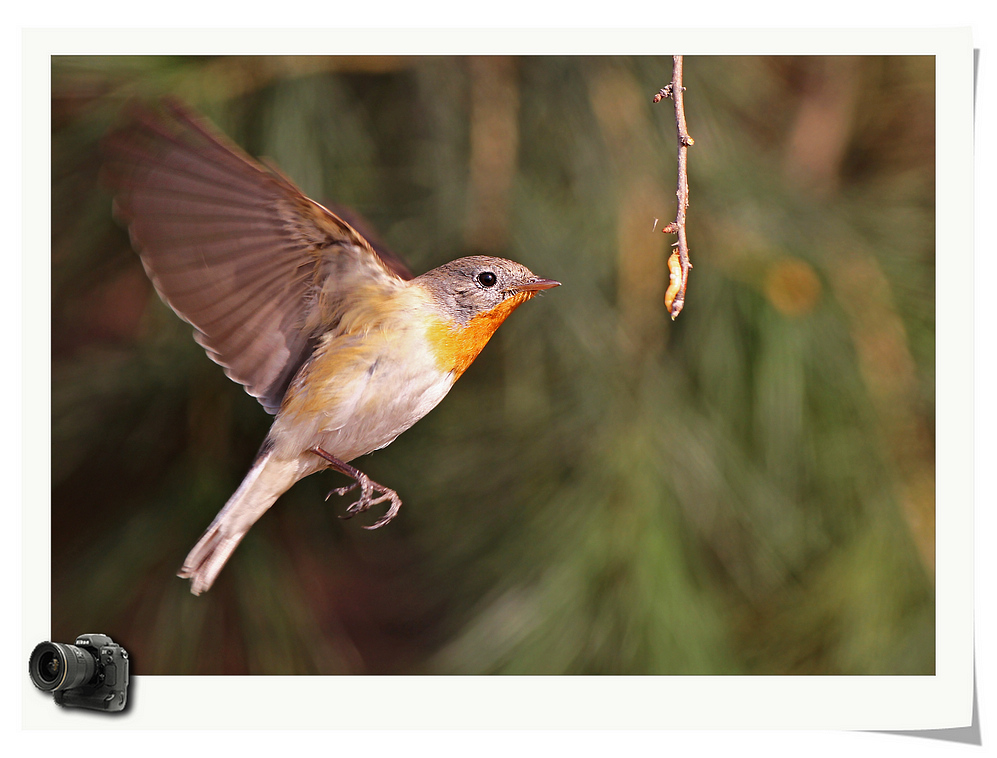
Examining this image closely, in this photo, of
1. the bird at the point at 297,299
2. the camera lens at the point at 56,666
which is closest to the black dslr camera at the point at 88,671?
the camera lens at the point at 56,666

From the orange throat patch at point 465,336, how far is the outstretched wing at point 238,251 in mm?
105

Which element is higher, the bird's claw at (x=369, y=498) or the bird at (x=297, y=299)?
the bird at (x=297, y=299)

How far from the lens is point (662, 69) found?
1239 mm

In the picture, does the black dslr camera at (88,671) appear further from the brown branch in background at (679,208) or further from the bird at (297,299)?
the brown branch in background at (679,208)

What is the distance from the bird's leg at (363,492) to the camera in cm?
118

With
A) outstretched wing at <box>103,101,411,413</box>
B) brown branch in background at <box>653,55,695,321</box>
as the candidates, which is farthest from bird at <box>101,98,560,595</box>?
brown branch in background at <box>653,55,695,321</box>

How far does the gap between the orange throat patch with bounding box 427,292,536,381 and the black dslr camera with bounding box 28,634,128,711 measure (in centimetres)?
67

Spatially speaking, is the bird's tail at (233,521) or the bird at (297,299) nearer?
the bird at (297,299)

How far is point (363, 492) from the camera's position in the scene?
1.20 metres

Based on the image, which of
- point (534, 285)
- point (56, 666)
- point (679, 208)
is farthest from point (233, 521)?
point (679, 208)

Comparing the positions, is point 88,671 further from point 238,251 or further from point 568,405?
point 568,405

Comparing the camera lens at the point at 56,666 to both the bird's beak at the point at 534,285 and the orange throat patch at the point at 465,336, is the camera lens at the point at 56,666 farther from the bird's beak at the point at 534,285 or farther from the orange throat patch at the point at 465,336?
→ the bird's beak at the point at 534,285

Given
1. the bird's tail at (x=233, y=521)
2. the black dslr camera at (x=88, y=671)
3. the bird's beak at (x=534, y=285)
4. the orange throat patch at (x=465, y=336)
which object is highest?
the bird's beak at (x=534, y=285)
